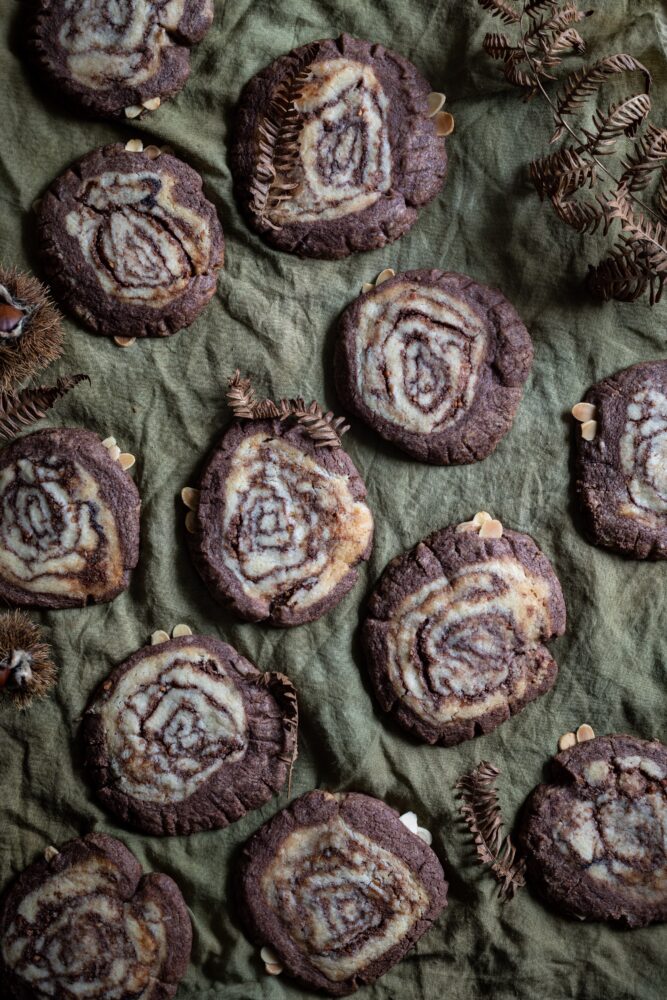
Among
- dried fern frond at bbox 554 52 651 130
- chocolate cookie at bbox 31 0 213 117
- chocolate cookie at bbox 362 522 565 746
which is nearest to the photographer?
dried fern frond at bbox 554 52 651 130

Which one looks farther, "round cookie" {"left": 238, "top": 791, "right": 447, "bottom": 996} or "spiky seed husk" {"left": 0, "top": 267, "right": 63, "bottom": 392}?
"round cookie" {"left": 238, "top": 791, "right": 447, "bottom": 996}

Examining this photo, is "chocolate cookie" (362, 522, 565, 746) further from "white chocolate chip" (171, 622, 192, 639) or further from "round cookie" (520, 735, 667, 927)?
"white chocolate chip" (171, 622, 192, 639)

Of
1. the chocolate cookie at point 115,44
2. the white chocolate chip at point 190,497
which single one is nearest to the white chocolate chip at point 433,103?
the chocolate cookie at point 115,44

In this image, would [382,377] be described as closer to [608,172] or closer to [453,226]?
[453,226]

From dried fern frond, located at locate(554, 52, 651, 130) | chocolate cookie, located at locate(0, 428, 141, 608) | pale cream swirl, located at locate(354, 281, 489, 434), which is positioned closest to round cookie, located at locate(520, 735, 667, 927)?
pale cream swirl, located at locate(354, 281, 489, 434)

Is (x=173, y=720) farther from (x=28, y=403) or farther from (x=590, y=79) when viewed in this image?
(x=590, y=79)

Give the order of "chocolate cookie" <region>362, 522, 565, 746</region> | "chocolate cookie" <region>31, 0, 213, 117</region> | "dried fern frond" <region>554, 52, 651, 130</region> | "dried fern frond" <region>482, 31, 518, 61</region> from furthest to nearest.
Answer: "chocolate cookie" <region>362, 522, 565, 746</region> < "chocolate cookie" <region>31, 0, 213, 117</region> < "dried fern frond" <region>482, 31, 518, 61</region> < "dried fern frond" <region>554, 52, 651, 130</region>

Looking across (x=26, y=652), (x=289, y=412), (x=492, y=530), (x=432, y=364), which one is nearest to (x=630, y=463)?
(x=492, y=530)

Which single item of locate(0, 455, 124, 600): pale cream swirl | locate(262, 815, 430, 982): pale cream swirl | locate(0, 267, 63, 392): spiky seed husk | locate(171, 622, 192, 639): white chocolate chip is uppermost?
locate(0, 267, 63, 392): spiky seed husk
